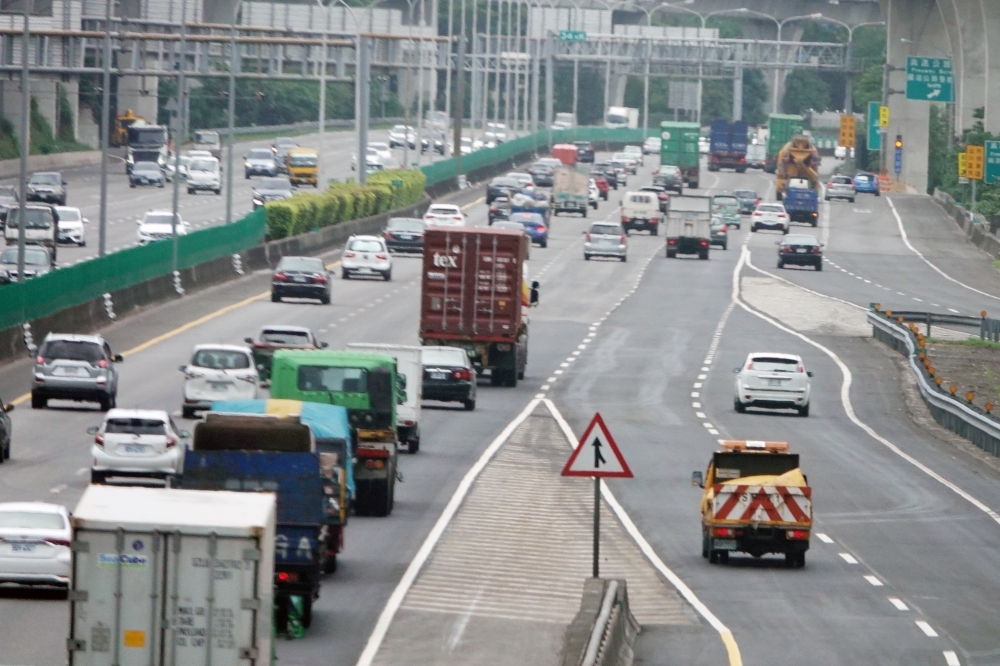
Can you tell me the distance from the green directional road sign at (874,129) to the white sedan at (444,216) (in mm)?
46048

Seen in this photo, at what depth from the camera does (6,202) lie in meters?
78.6

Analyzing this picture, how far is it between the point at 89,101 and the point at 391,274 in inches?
2862

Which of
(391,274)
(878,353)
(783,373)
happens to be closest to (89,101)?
(391,274)

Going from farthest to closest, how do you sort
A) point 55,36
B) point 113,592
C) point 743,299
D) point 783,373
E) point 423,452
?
point 55,36 < point 743,299 < point 783,373 < point 423,452 < point 113,592

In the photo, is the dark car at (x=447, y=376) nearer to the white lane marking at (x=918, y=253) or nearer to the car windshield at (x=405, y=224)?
the white lane marking at (x=918, y=253)

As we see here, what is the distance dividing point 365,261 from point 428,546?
4353cm

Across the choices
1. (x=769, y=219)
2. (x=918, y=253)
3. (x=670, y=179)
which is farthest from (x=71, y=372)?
(x=670, y=179)

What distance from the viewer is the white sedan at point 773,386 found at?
4344cm

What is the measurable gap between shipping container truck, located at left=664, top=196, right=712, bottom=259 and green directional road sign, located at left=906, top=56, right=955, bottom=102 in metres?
22.9

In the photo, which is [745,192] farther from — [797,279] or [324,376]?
[324,376]

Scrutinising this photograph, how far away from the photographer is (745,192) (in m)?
112

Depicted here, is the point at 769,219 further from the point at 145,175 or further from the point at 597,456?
the point at 597,456

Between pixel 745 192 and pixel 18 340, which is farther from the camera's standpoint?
pixel 745 192

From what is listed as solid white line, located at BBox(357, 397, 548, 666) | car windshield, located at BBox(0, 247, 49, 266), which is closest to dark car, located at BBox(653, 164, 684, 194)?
car windshield, located at BBox(0, 247, 49, 266)
